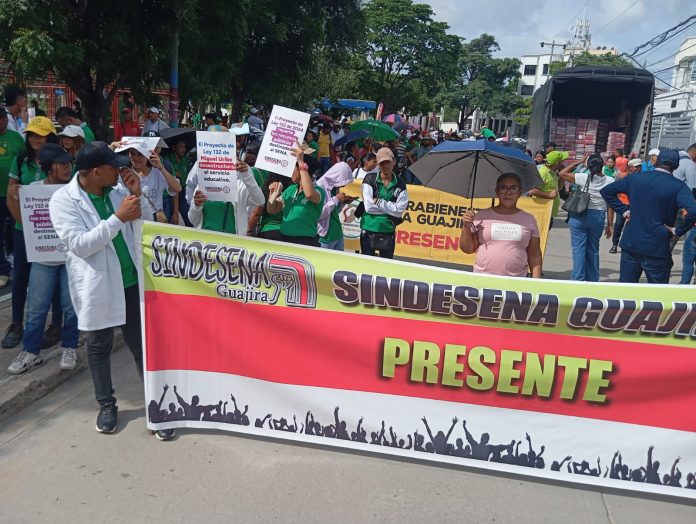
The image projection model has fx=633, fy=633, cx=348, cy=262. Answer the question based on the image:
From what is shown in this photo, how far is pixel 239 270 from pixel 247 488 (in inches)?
46.4

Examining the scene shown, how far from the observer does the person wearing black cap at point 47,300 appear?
14.4ft

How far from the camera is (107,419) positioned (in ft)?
12.6

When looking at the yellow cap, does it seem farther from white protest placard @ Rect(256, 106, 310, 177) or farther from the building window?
the building window

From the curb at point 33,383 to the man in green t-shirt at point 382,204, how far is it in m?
2.90

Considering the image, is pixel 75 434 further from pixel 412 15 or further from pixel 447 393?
pixel 412 15

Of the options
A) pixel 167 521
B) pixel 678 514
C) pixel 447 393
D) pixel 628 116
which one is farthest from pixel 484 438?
pixel 628 116

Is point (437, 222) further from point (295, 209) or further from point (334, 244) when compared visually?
point (295, 209)

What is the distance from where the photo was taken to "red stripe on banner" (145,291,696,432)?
3324 millimetres

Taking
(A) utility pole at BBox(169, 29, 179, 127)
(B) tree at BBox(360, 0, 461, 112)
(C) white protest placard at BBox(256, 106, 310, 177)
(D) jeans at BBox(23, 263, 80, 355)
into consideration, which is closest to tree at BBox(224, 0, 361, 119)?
(A) utility pole at BBox(169, 29, 179, 127)

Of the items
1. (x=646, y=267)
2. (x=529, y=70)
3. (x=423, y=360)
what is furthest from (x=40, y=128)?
(x=529, y=70)

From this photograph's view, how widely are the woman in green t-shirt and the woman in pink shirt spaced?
324 centimetres

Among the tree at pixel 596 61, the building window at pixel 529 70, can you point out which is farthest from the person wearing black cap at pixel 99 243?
the building window at pixel 529 70

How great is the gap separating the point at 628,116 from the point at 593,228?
14092 mm

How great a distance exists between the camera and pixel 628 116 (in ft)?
65.0
